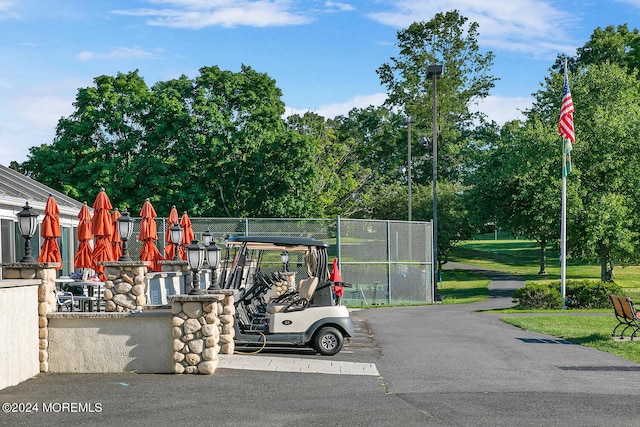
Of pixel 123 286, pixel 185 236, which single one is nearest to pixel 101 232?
pixel 123 286

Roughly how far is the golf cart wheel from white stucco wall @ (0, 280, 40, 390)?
16.1 ft

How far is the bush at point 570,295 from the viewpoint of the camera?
27906 mm

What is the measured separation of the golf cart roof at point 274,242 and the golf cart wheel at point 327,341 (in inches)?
66.3

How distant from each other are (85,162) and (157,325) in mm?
27961

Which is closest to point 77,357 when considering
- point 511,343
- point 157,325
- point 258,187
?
point 157,325

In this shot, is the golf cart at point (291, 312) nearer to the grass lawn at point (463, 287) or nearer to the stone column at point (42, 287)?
the stone column at point (42, 287)

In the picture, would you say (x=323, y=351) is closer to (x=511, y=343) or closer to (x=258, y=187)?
(x=511, y=343)

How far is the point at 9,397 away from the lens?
31.9 ft

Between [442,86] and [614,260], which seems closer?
[614,260]

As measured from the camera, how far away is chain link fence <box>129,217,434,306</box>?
2875 centimetres

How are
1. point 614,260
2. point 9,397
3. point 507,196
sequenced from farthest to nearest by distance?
point 507,196
point 614,260
point 9,397

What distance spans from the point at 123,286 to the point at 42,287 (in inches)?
87.0

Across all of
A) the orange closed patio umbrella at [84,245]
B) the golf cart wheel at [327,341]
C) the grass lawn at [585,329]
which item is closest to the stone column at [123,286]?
the orange closed patio umbrella at [84,245]

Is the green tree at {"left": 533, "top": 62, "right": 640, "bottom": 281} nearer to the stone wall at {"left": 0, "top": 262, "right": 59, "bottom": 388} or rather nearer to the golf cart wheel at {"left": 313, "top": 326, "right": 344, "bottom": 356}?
the golf cart wheel at {"left": 313, "top": 326, "right": 344, "bottom": 356}
